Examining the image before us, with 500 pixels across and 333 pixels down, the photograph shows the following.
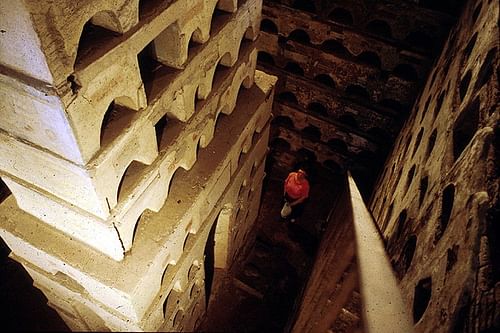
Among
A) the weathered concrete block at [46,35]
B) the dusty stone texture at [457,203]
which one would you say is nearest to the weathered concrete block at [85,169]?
the weathered concrete block at [46,35]

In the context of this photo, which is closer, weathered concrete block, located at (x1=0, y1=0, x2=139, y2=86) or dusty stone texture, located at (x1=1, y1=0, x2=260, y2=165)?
weathered concrete block, located at (x1=0, y1=0, x2=139, y2=86)

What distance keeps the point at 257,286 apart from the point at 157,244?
3.26 metres

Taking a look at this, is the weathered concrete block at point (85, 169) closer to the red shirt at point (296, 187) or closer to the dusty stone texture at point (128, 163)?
the dusty stone texture at point (128, 163)

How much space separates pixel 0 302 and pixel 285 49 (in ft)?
20.1

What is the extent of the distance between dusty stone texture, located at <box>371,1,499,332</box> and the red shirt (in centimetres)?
256

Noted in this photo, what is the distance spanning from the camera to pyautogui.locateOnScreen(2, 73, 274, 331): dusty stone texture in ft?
11.9

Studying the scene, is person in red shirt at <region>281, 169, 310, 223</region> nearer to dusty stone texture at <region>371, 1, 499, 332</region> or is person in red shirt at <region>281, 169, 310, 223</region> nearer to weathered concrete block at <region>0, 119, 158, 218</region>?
dusty stone texture at <region>371, 1, 499, 332</region>

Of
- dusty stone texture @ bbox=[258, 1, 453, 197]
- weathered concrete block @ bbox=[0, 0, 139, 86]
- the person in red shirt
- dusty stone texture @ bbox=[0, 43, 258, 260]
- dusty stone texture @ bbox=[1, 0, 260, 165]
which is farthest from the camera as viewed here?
the person in red shirt

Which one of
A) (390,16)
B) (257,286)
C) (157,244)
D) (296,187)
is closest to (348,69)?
(390,16)

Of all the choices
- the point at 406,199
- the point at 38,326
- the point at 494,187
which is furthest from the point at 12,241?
the point at 494,187

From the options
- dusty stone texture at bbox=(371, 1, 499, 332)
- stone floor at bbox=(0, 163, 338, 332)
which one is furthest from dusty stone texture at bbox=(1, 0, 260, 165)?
stone floor at bbox=(0, 163, 338, 332)

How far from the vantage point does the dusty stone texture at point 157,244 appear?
361 cm

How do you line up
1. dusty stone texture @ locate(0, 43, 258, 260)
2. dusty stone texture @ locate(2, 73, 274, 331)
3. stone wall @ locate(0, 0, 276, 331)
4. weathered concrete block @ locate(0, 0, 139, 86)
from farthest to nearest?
1. dusty stone texture @ locate(2, 73, 274, 331)
2. dusty stone texture @ locate(0, 43, 258, 260)
3. stone wall @ locate(0, 0, 276, 331)
4. weathered concrete block @ locate(0, 0, 139, 86)

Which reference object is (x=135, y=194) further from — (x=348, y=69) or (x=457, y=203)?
(x=348, y=69)
